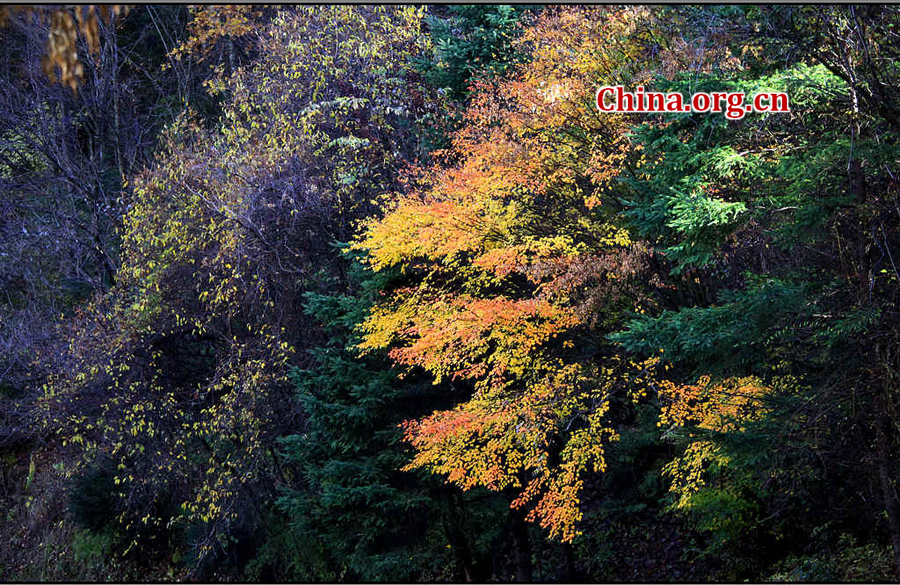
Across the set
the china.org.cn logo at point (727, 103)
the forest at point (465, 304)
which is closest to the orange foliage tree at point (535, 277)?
the forest at point (465, 304)

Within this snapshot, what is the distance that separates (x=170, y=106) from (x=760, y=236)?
65.1ft

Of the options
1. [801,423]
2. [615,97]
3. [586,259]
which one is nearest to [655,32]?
[615,97]

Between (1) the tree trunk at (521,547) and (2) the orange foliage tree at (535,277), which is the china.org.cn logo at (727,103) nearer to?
(2) the orange foliage tree at (535,277)

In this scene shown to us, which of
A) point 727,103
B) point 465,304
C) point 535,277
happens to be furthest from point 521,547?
point 727,103

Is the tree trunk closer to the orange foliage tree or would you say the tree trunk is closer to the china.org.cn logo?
the orange foliage tree

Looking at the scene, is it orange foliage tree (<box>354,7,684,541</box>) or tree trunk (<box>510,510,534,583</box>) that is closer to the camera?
orange foliage tree (<box>354,7,684,541</box>)

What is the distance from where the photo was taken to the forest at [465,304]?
9.27m

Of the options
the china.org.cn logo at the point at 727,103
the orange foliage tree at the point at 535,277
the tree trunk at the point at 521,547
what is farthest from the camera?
the tree trunk at the point at 521,547

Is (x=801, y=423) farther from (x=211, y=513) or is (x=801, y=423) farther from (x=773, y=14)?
(x=211, y=513)

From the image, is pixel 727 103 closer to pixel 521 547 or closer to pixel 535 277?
pixel 535 277

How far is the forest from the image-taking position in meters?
9.27

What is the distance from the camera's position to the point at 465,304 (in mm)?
13242

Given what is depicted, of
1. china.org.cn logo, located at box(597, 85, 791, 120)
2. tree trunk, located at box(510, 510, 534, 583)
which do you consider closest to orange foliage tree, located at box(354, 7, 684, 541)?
tree trunk, located at box(510, 510, 534, 583)

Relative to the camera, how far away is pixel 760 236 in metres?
11.2
